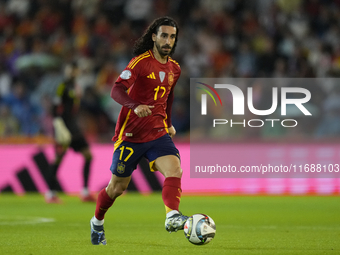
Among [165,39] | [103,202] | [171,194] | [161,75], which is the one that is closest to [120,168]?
[103,202]

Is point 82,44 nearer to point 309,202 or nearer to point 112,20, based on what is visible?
point 112,20

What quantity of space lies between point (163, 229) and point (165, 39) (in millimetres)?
2802

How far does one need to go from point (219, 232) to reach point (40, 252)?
251cm

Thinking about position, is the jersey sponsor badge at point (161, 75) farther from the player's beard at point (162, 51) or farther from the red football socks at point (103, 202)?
the red football socks at point (103, 202)

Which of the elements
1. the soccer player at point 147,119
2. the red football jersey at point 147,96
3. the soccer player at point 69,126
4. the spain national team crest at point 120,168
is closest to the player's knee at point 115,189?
the soccer player at point 147,119

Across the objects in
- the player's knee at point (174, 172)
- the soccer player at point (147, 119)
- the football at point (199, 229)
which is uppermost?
the soccer player at point (147, 119)

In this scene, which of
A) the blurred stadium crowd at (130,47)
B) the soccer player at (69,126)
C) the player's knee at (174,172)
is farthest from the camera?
the blurred stadium crowd at (130,47)

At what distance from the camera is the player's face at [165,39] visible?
19.6 feet

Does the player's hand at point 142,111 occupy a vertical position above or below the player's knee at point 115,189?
above

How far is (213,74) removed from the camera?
1561cm

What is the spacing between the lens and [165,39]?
236 inches

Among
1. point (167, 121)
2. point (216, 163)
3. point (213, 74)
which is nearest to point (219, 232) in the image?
point (167, 121)

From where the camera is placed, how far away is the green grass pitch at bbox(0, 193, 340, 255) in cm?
588

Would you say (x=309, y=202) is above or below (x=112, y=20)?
below
